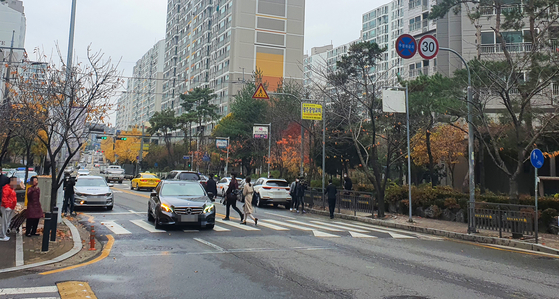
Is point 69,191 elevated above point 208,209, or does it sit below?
above

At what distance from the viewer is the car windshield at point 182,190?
1408cm

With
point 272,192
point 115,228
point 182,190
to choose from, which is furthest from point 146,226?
point 272,192

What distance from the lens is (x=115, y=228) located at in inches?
534

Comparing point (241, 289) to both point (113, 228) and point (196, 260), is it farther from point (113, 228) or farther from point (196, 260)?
point (113, 228)

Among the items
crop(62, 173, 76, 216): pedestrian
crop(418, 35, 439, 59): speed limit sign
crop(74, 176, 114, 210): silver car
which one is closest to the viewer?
crop(418, 35, 439, 59): speed limit sign

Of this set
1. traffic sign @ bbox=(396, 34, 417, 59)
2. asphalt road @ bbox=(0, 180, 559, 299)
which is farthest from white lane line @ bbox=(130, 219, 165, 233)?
traffic sign @ bbox=(396, 34, 417, 59)

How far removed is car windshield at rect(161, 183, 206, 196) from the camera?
14077mm

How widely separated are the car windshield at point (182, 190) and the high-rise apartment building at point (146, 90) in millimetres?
95808

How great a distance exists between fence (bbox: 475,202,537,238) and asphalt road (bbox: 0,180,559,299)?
1.99 m

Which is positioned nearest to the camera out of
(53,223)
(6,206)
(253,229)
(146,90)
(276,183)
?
(53,223)

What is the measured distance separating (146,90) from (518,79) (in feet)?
435

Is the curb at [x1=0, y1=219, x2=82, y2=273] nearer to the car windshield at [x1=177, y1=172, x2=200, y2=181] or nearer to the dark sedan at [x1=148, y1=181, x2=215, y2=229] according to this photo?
the dark sedan at [x1=148, y1=181, x2=215, y2=229]

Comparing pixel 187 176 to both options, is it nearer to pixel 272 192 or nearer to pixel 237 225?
pixel 272 192

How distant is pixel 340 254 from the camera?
981 centimetres
